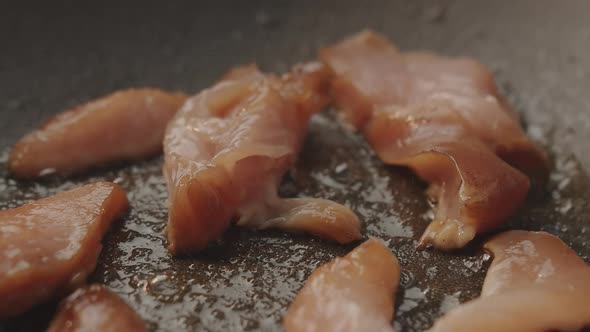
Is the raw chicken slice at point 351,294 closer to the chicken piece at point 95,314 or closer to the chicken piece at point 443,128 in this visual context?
the chicken piece at point 443,128

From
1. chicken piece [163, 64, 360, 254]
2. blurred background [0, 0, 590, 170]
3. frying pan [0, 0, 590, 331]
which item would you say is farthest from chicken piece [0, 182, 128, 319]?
blurred background [0, 0, 590, 170]

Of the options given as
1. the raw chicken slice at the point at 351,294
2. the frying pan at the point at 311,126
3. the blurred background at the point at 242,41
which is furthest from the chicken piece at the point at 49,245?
the blurred background at the point at 242,41

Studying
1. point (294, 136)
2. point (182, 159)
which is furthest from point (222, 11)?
point (182, 159)

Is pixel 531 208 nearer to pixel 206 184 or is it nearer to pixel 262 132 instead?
pixel 262 132

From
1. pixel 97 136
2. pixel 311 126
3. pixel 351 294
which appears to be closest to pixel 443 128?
pixel 311 126

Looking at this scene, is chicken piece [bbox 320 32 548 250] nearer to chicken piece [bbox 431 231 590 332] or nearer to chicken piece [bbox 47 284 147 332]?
chicken piece [bbox 431 231 590 332]
